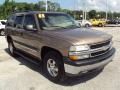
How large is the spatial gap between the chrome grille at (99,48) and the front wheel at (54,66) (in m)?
0.82

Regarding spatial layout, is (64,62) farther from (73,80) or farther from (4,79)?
(4,79)

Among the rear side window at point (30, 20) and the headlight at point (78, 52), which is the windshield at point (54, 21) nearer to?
the rear side window at point (30, 20)

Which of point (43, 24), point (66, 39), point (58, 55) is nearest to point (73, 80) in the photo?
point (58, 55)

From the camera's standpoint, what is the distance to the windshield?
6.84 meters

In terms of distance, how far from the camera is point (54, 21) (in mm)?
7078

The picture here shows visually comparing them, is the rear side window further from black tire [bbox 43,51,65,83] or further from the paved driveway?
the paved driveway

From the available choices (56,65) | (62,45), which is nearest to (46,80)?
(56,65)

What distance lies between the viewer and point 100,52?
5.94 metres

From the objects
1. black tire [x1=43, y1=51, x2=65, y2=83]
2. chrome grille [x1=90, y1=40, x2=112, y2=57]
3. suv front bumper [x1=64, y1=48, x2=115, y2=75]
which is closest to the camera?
suv front bumper [x1=64, y1=48, x2=115, y2=75]

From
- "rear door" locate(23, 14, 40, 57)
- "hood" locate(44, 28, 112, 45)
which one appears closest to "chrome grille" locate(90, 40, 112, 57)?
"hood" locate(44, 28, 112, 45)

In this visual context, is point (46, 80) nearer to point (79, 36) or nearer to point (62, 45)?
point (62, 45)

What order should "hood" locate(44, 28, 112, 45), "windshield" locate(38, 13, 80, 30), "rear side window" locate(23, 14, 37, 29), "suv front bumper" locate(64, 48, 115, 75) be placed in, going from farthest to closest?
"rear side window" locate(23, 14, 37, 29) < "windshield" locate(38, 13, 80, 30) < "hood" locate(44, 28, 112, 45) < "suv front bumper" locate(64, 48, 115, 75)

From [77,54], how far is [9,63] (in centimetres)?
389

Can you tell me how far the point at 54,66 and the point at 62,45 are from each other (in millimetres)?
768
